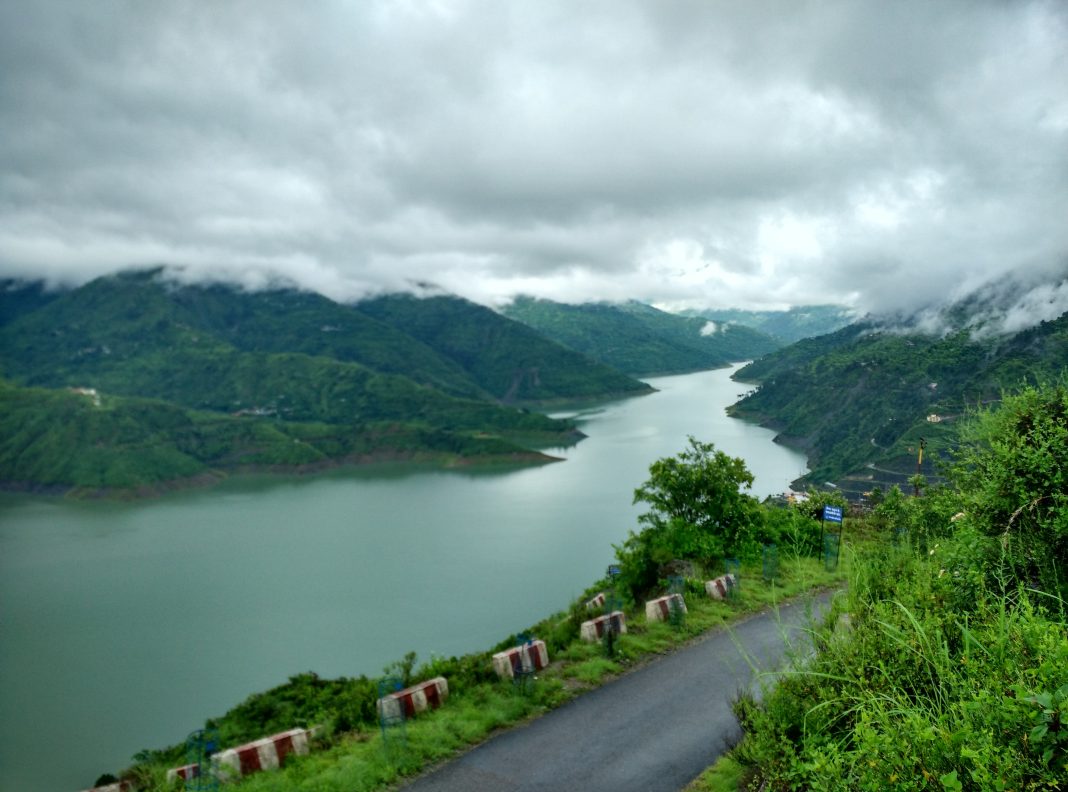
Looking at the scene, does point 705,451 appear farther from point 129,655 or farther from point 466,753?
point 129,655

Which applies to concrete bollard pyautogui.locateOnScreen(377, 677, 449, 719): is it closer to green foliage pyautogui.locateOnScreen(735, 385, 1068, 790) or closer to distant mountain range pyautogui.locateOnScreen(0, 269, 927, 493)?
green foliage pyautogui.locateOnScreen(735, 385, 1068, 790)

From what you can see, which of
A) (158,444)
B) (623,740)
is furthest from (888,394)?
(158,444)

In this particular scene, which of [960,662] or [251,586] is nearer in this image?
[960,662]

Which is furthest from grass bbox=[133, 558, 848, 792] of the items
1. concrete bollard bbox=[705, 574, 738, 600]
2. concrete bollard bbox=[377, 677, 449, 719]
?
concrete bollard bbox=[705, 574, 738, 600]

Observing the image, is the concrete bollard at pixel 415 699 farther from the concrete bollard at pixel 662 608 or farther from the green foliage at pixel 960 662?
the green foliage at pixel 960 662

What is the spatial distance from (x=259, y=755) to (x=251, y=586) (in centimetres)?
4673

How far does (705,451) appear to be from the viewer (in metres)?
17.2

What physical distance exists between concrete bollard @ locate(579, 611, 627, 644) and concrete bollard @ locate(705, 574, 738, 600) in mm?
2433

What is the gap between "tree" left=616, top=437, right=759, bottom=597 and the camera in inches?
614

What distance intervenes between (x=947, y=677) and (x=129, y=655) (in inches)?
1787

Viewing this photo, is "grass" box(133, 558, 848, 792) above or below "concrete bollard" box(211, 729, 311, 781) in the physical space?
below

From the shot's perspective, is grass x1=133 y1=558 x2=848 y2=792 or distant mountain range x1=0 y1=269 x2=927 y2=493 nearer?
grass x1=133 y1=558 x2=848 y2=792

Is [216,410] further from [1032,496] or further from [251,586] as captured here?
[1032,496]

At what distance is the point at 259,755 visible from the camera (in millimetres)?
7734
